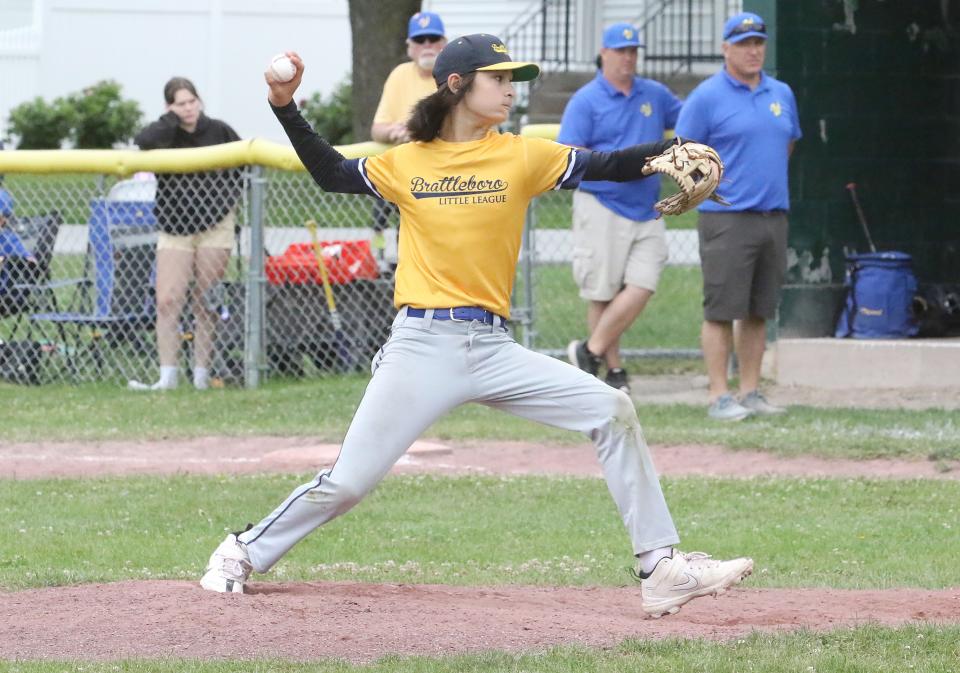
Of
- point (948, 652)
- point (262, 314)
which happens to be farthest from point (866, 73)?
point (948, 652)

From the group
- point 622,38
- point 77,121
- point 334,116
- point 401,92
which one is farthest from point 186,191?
point 77,121

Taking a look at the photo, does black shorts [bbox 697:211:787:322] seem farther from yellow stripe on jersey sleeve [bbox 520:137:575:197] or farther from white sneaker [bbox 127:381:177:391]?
yellow stripe on jersey sleeve [bbox 520:137:575:197]

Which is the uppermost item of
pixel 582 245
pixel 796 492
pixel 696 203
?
pixel 696 203

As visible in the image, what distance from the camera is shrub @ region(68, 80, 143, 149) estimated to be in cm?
2708

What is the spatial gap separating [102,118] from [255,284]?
16096mm

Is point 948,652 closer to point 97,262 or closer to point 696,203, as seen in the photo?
point 696,203

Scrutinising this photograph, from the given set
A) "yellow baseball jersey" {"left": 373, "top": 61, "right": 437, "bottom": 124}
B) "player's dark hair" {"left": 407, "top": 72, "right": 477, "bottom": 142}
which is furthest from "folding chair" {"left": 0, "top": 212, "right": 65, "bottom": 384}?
"player's dark hair" {"left": 407, "top": 72, "right": 477, "bottom": 142}

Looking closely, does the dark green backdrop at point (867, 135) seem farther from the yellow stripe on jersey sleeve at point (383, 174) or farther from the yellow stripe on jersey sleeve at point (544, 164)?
the yellow stripe on jersey sleeve at point (383, 174)

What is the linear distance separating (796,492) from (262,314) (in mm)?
4852

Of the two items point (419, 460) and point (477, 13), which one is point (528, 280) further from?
point (477, 13)

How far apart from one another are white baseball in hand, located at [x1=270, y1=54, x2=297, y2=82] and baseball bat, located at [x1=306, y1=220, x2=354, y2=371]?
622 centimetres

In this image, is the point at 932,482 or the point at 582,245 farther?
the point at 582,245

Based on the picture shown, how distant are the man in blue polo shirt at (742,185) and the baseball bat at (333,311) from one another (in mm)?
2881

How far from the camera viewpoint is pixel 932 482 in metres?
8.53
